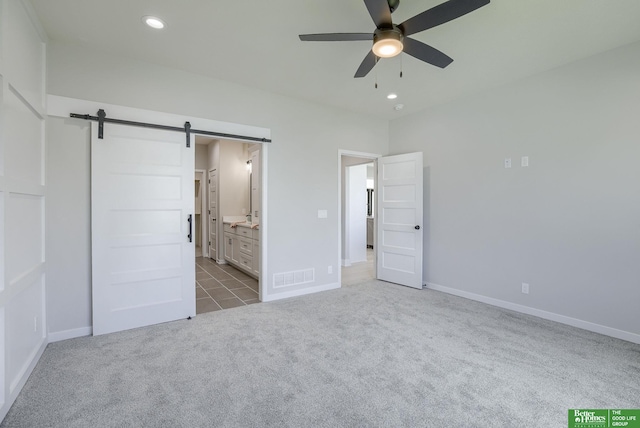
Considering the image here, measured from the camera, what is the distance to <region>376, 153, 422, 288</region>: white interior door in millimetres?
4633

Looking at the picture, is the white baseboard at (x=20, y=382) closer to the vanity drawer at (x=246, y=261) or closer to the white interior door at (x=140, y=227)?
the white interior door at (x=140, y=227)

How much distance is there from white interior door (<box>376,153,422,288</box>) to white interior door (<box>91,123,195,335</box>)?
3072 mm

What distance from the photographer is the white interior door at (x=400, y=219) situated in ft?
15.2

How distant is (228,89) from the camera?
3.73m

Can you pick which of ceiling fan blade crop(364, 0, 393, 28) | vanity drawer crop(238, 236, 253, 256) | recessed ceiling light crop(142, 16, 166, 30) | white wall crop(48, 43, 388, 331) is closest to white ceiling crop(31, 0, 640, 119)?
recessed ceiling light crop(142, 16, 166, 30)

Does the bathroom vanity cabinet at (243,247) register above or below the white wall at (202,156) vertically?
below

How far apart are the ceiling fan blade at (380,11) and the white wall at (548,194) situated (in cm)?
259

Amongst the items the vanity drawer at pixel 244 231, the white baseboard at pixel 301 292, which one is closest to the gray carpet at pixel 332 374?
the white baseboard at pixel 301 292

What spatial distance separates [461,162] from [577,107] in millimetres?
1369

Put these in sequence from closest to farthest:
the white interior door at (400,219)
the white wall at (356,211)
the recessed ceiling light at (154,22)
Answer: the recessed ceiling light at (154,22) → the white interior door at (400,219) → the white wall at (356,211)

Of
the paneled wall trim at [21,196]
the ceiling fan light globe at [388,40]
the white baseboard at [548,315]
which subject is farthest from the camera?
the white baseboard at [548,315]

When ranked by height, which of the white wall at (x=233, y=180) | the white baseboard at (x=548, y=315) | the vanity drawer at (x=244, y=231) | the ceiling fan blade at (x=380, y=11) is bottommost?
the white baseboard at (x=548, y=315)

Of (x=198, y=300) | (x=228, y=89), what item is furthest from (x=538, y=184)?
(x=198, y=300)

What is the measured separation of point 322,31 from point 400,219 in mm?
3084
